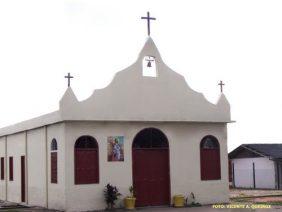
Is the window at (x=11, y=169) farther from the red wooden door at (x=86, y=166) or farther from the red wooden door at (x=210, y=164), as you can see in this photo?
the red wooden door at (x=210, y=164)

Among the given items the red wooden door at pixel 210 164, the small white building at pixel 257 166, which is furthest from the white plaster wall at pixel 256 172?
the red wooden door at pixel 210 164

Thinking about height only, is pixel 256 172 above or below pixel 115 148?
below

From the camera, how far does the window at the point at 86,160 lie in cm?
2205

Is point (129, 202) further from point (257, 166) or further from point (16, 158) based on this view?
point (257, 166)

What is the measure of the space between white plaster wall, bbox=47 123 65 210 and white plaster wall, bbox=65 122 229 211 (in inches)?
13.1

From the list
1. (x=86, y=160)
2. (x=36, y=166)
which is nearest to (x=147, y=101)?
(x=86, y=160)

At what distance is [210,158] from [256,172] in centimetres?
1533

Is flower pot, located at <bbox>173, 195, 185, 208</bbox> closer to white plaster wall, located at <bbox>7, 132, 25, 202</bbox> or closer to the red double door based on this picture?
the red double door

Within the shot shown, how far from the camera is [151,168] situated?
23.7 metres

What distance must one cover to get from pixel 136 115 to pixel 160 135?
1668 millimetres

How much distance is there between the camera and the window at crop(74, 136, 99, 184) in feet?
72.3

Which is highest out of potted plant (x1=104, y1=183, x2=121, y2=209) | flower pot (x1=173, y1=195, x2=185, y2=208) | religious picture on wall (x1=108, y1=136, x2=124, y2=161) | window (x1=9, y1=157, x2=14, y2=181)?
religious picture on wall (x1=108, y1=136, x2=124, y2=161)

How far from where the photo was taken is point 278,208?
22.3 meters

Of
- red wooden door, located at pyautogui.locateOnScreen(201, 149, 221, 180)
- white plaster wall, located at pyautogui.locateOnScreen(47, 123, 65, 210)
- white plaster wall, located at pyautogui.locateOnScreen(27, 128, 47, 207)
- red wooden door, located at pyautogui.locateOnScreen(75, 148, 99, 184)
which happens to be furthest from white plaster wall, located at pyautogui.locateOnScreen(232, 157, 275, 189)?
white plaster wall, located at pyautogui.locateOnScreen(47, 123, 65, 210)
